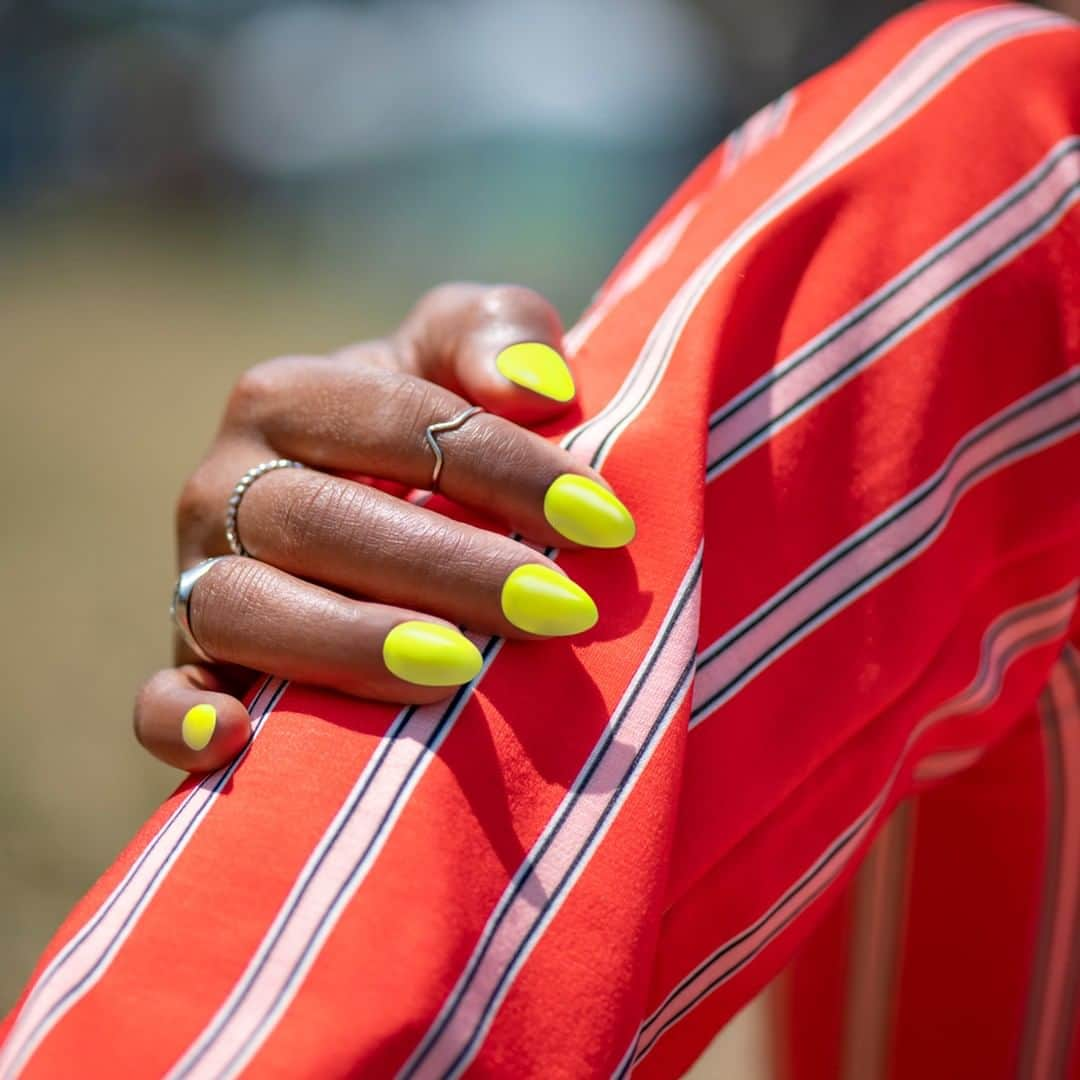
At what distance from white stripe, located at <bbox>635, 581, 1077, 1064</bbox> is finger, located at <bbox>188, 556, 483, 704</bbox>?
0.15 m

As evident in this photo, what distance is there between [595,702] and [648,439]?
100mm

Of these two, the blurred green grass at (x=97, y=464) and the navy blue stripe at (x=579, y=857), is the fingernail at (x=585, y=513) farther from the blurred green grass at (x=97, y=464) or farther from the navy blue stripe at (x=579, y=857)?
the blurred green grass at (x=97, y=464)

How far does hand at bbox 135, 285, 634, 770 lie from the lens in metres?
0.40

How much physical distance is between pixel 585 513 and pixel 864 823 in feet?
0.59

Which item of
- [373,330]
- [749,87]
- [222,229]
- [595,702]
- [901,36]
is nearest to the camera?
[595,702]

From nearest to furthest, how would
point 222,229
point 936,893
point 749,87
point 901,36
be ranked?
1. point 901,36
2. point 936,893
3. point 749,87
4. point 222,229

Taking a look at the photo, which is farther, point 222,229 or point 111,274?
point 222,229

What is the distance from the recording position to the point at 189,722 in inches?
16.5

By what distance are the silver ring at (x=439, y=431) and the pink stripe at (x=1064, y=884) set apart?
327 millimetres

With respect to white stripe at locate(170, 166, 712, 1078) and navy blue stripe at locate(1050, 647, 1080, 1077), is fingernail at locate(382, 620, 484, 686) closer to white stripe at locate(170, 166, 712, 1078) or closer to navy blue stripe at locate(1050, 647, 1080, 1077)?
white stripe at locate(170, 166, 712, 1078)

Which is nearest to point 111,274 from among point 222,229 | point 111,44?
point 222,229

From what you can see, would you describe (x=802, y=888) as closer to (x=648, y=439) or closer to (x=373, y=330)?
(x=648, y=439)

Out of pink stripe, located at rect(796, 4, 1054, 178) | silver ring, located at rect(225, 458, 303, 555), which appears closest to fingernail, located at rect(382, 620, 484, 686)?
silver ring, located at rect(225, 458, 303, 555)

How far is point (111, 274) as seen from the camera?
159 inches
